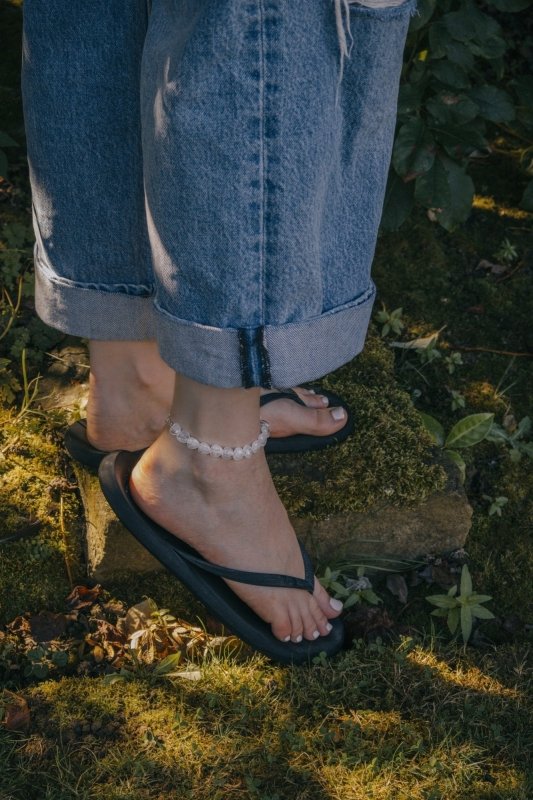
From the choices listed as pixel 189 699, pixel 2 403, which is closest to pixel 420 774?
pixel 189 699

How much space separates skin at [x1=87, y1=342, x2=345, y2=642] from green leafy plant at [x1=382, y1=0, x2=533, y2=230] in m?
0.81

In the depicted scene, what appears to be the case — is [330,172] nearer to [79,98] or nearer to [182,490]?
[79,98]

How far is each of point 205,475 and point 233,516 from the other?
11 cm

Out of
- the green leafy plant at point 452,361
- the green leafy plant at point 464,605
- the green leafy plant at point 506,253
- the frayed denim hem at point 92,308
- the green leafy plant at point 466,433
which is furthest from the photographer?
the green leafy plant at point 506,253

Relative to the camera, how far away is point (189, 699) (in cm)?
162

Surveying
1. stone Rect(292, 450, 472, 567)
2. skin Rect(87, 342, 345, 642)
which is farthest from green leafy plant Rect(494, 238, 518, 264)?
skin Rect(87, 342, 345, 642)

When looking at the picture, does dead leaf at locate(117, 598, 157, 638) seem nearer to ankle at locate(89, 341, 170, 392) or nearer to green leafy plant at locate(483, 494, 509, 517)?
ankle at locate(89, 341, 170, 392)

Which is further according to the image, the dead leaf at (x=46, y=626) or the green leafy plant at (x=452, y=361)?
the green leafy plant at (x=452, y=361)

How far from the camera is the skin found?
144 cm

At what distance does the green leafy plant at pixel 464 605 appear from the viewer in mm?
1797

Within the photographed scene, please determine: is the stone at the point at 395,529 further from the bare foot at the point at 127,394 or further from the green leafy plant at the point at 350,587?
the bare foot at the point at 127,394

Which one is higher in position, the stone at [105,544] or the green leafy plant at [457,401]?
the green leafy plant at [457,401]

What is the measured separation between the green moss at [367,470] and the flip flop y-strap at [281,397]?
14cm

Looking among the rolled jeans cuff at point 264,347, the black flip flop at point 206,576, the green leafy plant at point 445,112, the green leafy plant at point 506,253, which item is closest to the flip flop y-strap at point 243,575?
the black flip flop at point 206,576
